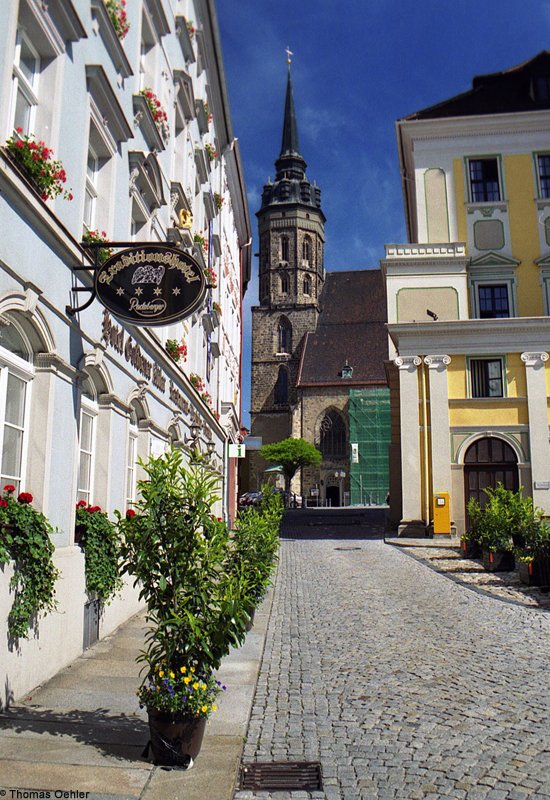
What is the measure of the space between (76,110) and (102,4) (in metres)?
1.87

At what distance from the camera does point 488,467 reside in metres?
25.8

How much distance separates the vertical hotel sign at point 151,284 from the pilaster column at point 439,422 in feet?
63.2

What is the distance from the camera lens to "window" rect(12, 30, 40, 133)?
23.6 feet

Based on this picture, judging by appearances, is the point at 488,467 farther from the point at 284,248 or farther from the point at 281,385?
the point at 284,248

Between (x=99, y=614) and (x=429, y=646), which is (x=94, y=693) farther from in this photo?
(x=429, y=646)

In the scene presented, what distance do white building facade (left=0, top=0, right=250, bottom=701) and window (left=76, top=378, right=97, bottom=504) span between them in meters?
0.03

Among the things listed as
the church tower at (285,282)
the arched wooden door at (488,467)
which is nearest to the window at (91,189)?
the arched wooden door at (488,467)

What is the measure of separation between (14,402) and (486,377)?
21981mm

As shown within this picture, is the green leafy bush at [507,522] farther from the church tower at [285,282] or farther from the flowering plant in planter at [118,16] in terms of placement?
the church tower at [285,282]

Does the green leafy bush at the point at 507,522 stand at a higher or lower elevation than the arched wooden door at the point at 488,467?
lower

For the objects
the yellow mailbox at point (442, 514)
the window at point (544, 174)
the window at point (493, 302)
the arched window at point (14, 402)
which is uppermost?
the window at point (544, 174)

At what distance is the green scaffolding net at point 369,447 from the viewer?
237 feet

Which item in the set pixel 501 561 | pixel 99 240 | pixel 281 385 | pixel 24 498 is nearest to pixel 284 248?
pixel 281 385

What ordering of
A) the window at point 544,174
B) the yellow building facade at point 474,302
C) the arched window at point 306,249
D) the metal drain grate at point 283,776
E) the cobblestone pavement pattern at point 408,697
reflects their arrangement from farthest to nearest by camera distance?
the arched window at point 306,249
the window at point 544,174
the yellow building facade at point 474,302
the cobblestone pavement pattern at point 408,697
the metal drain grate at point 283,776
